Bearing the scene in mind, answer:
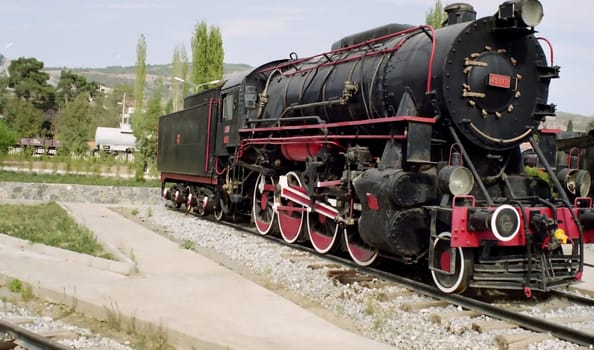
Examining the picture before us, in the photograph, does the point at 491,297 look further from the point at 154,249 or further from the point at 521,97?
the point at 154,249

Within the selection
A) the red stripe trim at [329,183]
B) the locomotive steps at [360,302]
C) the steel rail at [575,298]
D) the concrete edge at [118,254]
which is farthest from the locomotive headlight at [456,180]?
the concrete edge at [118,254]

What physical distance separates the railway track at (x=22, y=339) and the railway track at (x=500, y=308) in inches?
136

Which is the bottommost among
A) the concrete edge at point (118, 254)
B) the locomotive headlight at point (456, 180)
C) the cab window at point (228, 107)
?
the concrete edge at point (118, 254)

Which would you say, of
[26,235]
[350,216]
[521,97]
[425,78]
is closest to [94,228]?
[26,235]

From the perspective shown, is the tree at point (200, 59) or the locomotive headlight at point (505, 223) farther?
the tree at point (200, 59)

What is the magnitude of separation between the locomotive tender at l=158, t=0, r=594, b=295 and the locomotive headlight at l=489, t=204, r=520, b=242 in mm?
12

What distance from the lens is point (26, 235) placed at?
999cm

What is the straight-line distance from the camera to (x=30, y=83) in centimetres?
8062

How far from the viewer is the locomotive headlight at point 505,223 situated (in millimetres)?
5820

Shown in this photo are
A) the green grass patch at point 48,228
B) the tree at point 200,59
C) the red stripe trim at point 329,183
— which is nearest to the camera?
the red stripe trim at point 329,183

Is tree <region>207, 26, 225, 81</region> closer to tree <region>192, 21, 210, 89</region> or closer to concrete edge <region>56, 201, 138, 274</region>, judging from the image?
tree <region>192, 21, 210, 89</region>

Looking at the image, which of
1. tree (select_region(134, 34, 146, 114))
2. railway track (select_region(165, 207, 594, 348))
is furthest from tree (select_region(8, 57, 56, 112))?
railway track (select_region(165, 207, 594, 348))

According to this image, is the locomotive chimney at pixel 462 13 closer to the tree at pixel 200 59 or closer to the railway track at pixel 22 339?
the railway track at pixel 22 339

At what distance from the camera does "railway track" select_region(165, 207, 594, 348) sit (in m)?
5.00
